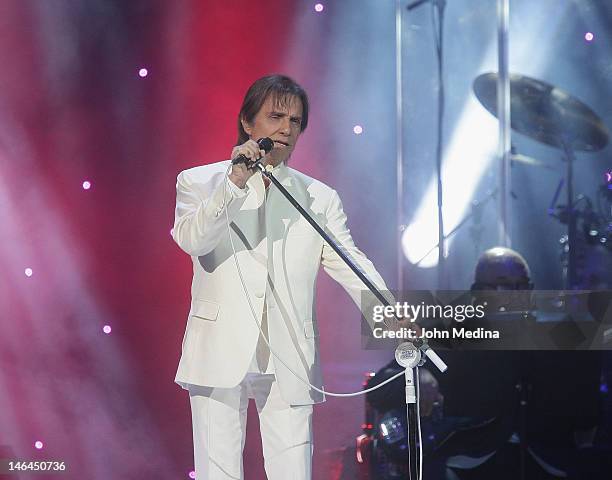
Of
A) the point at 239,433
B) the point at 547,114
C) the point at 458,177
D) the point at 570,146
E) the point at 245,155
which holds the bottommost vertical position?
the point at 239,433

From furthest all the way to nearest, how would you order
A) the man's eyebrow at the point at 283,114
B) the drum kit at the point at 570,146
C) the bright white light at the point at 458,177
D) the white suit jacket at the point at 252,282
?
the bright white light at the point at 458,177 < the drum kit at the point at 570,146 < the man's eyebrow at the point at 283,114 < the white suit jacket at the point at 252,282

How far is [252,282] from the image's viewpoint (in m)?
2.83

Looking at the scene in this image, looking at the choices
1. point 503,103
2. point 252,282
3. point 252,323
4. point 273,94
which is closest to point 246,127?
point 273,94

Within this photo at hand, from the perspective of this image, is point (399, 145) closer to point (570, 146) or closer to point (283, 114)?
point (570, 146)

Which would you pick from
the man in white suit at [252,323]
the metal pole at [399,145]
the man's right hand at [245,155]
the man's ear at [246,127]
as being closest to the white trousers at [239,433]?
the man in white suit at [252,323]

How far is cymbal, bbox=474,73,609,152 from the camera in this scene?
3.64 m

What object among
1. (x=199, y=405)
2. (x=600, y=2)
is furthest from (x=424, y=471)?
(x=600, y=2)

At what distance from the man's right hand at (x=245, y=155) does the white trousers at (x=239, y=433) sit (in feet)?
2.14

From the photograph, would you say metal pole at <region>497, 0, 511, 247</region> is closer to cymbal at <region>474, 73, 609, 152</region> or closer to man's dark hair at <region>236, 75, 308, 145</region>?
cymbal at <region>474, 73, 609, 152</region>

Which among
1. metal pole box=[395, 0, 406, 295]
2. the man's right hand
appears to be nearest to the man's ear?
the man's right hand

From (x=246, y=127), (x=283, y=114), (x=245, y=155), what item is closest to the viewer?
(x=245, y=155)

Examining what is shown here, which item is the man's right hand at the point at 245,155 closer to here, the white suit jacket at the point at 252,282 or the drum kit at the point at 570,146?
the white suit jacket at the point at 252,282

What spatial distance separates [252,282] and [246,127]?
0.61 m

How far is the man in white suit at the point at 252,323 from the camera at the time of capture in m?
2.79
